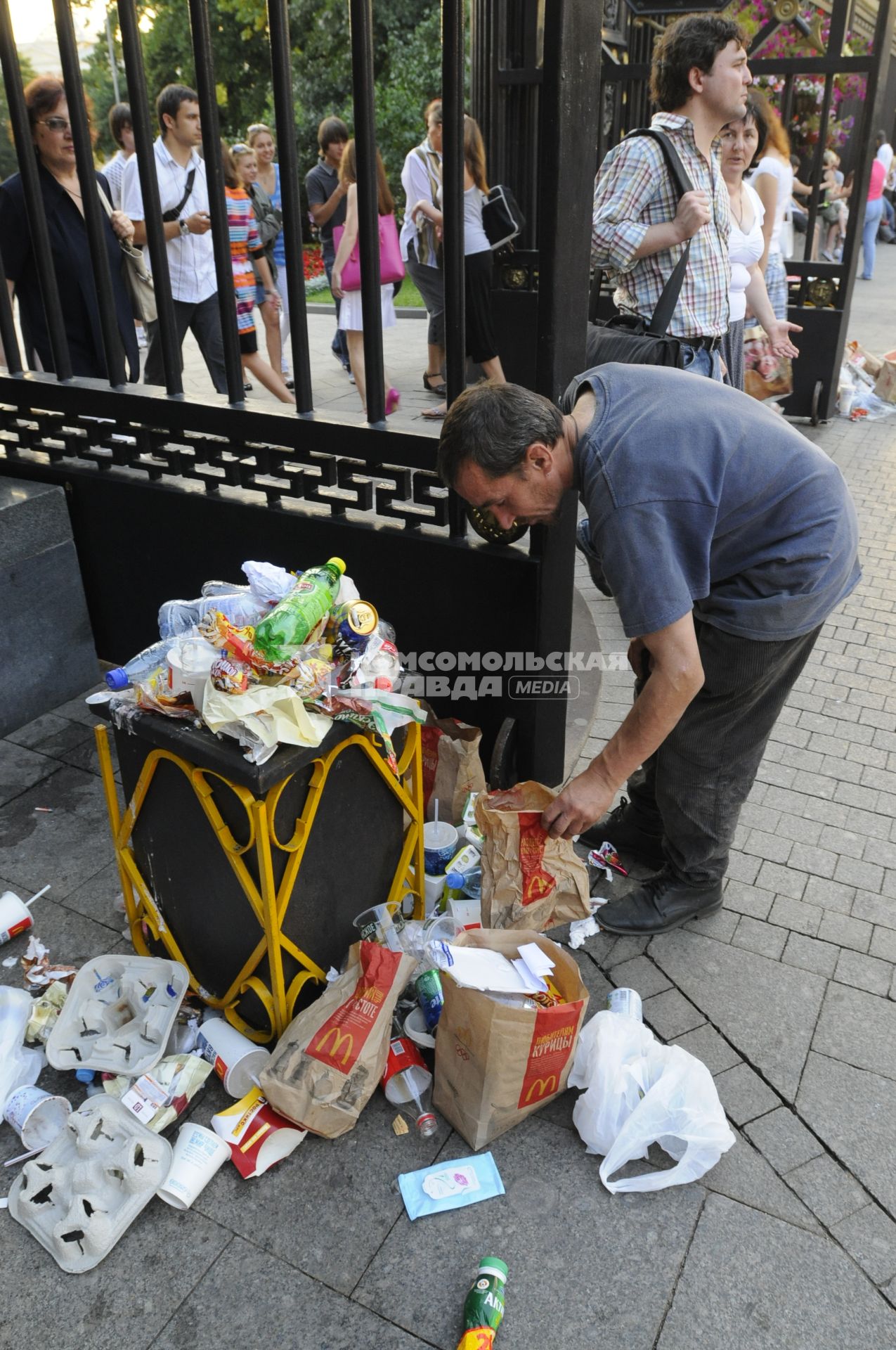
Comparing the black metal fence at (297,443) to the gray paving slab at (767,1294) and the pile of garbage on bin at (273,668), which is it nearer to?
the pile of garbage on bin at (273,668)

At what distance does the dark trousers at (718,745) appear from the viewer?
259 cm

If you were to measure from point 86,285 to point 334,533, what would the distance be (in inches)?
80.8

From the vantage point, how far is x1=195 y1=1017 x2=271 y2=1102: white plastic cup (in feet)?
7.95

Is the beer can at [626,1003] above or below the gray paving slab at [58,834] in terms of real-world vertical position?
above

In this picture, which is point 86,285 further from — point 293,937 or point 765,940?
point 765,940

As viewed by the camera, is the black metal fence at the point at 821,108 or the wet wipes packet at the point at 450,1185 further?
the black metal fence at the point at 821,108

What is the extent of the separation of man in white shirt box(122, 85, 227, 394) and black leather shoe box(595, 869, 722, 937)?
4088mm

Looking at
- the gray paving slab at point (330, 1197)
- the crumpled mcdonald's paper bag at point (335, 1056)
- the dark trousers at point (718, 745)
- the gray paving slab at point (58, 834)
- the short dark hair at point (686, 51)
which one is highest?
the short dark hair at point (686, 51)

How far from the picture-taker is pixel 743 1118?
2.37 m

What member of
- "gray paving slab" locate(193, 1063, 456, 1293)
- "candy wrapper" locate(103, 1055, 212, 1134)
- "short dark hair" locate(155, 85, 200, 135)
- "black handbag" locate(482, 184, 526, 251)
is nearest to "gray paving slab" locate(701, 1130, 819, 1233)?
"gray paving slab" locate(193, 1063, 456, 1293)

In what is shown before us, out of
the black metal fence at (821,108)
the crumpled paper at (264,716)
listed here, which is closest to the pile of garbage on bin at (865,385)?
the black metal fence at (821,108)

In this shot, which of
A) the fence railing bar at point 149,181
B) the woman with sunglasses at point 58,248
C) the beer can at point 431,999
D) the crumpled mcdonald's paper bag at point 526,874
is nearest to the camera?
the beer can at point 431,999

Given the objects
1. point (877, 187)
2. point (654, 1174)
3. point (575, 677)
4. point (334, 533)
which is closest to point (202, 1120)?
point (654, 1174)

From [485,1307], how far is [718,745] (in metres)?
1.49
